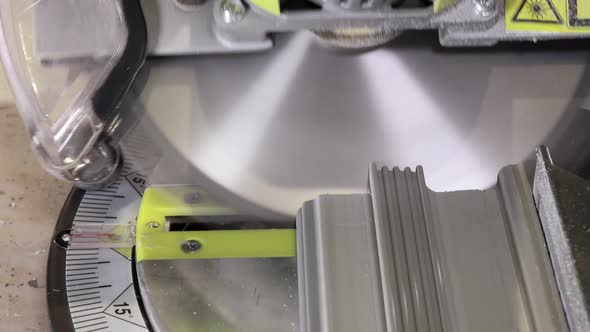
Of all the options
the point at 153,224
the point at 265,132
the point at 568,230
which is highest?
→ the point at 265,132

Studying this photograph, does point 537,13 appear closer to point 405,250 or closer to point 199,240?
point 405,250

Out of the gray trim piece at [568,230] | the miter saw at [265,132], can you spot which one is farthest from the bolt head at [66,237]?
the gray trim piece at [568,230]

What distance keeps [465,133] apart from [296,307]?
326 mm

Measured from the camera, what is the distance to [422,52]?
0.96 m

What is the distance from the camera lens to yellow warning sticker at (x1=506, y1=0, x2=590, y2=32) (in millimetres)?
858

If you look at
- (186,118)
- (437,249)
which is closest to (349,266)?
(437,249)

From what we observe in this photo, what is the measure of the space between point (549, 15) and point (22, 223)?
0.75 metres

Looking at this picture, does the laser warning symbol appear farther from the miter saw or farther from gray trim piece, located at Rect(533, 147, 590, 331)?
gray trim piece, located at Rect(533, 147, 590, 331)

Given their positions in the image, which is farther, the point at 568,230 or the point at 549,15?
the point at 549,15

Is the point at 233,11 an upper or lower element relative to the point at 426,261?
upper

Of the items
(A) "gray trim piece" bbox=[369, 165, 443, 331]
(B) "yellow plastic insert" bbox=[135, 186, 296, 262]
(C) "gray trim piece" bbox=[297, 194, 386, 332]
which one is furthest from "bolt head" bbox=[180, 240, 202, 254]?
(A) "gray trim piece" bbox=[369, 165, 443, 331]

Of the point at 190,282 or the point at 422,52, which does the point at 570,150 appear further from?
the point at 190,282

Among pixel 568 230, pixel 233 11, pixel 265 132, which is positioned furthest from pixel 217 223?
pixel 568 230

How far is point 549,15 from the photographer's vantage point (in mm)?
863
